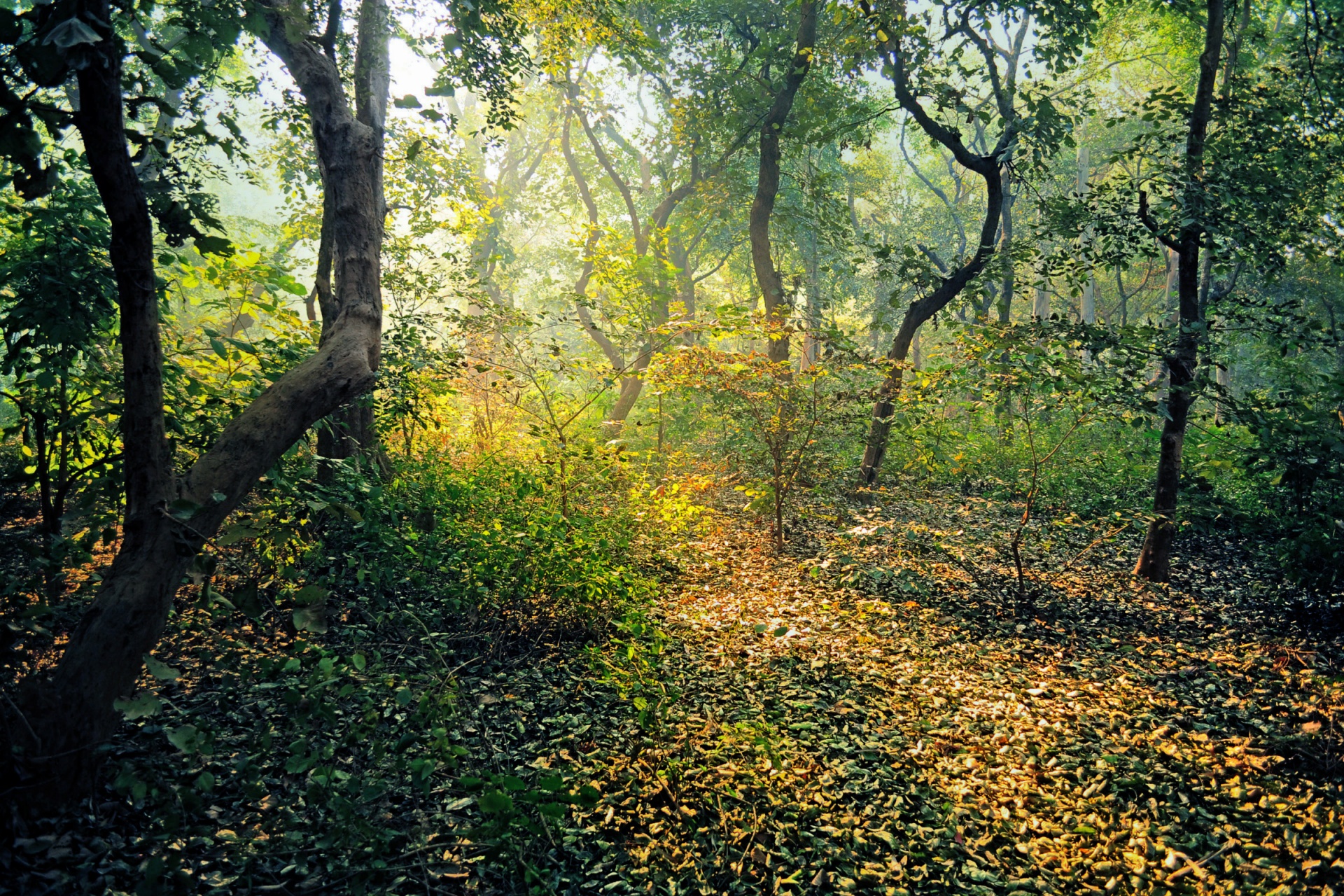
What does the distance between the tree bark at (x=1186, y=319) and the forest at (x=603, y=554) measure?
40 millimetres

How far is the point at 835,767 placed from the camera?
9.78 ft

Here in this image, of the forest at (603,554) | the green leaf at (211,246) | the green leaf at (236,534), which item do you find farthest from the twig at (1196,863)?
the green leaf at (211,246)

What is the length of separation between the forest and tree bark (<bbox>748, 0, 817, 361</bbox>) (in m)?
A: 1.30

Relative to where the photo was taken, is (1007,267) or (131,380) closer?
(131,380)

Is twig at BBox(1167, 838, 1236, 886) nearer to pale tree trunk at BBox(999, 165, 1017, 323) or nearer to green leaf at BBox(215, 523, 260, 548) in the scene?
green leaf at BBox(215, 523, 260, 548)

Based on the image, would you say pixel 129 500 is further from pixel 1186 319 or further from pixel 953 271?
pixel 953 271

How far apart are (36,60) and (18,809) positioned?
219 cm

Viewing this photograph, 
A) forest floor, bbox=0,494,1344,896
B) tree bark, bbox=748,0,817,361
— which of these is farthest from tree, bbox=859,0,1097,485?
forest floor, bbox=0,494,1344,896

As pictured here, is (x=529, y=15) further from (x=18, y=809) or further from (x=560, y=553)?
(x=18, y=809)

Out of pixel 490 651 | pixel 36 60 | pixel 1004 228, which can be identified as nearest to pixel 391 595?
pixel 490 651

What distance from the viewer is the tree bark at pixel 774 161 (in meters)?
8.89

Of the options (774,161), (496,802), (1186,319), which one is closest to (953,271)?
(774,161)

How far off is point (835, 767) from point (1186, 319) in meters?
4.23

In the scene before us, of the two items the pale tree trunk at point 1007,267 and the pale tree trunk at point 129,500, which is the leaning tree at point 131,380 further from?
the pale tree trunk at point 1007,267
